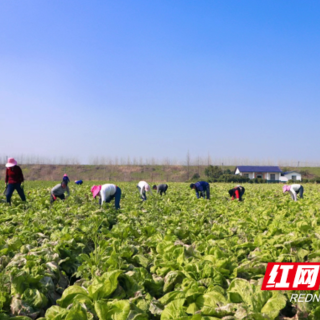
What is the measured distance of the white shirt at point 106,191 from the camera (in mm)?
9562

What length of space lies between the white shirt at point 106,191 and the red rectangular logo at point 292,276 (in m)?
6.10

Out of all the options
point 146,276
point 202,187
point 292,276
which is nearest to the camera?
point 292,276

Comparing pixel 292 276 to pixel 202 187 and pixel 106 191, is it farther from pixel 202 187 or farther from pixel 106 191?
pixel 202 187

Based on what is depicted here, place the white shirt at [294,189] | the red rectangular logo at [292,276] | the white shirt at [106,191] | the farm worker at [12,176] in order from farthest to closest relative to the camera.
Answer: the white shirt at [294,189]
the farm worker at [12,176]
the white shirt at [106,191]
the red rectangular logo at [292,276]

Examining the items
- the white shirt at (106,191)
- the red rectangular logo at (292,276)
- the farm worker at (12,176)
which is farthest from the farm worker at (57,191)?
the red rectangular logo at (292,276)

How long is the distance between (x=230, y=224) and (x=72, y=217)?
427 cm

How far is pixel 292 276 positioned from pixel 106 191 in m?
6.75

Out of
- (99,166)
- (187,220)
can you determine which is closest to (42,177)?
(99,166)

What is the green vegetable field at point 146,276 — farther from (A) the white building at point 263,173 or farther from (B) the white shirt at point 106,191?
(A) the white building at point 263,173

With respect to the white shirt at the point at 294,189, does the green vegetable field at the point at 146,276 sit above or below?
below

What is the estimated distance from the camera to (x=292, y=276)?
13.3 ft

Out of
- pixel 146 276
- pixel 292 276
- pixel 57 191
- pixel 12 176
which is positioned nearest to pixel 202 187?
pixel 57 191

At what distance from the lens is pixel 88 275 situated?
4.20m

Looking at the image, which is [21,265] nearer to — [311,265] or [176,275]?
[176,275]
